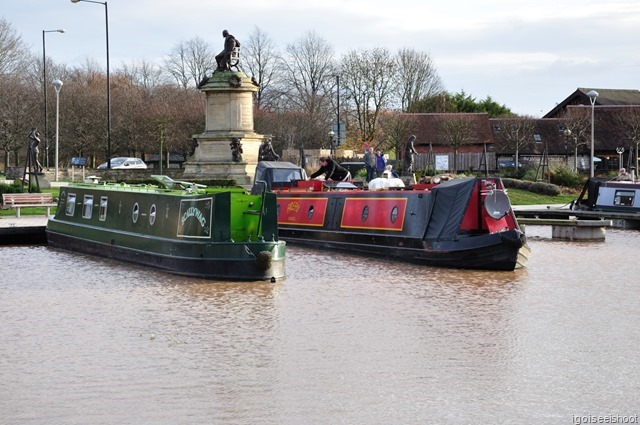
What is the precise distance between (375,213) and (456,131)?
40846 mm

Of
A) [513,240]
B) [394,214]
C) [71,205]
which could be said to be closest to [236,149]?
[71,205]

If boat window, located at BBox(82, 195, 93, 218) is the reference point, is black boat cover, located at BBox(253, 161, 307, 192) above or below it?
above

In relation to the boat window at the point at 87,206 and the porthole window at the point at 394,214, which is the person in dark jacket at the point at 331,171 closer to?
the porthole window at the point at 394,214

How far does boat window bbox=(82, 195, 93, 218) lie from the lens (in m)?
22.4

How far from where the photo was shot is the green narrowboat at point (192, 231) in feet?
54.9

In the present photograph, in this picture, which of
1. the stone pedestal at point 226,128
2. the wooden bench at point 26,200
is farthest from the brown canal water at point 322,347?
the stone pedestal at point 226,128

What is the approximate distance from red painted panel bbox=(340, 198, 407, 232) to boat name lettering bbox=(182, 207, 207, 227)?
4.65 m

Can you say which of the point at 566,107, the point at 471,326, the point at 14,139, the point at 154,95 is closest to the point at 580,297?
the point at 471,326

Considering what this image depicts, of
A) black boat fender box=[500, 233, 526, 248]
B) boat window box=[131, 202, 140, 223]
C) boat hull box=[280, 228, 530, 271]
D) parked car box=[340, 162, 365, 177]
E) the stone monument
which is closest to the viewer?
black boat fender box=[500, 233, 526, 248]

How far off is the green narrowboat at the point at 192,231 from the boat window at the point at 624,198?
49.2ft

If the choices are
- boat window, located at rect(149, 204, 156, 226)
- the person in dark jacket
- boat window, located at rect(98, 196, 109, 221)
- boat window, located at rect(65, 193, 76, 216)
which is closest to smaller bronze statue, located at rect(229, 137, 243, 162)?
the person in dark jacket

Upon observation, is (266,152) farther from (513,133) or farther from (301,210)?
(513,133)

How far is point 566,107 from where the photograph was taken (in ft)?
229

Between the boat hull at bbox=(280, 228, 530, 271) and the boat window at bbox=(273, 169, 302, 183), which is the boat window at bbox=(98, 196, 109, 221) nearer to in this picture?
the boat hull at bbox=(280, 228, 530, 271)
